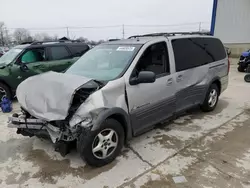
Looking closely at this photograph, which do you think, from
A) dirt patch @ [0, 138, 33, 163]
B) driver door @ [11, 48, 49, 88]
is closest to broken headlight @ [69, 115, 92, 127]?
dirt patch @ [0, 138, 33, 163]

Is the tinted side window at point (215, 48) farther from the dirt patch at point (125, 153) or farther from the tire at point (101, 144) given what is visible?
the tire at point (101, 144)

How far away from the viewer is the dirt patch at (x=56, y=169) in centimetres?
283

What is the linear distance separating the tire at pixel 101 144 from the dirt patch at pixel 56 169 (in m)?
0.10

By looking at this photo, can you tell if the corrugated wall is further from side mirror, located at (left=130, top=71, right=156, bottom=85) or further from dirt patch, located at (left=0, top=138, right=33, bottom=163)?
dirt patch, located at (left=0, top=138, right=33, bottom=163)

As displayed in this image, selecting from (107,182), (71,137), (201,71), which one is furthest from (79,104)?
(201,71)

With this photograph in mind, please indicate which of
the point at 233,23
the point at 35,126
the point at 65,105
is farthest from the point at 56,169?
the point at 233,23

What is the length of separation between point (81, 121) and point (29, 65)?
4736 mm

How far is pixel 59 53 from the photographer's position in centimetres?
741

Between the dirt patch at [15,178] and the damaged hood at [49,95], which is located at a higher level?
the damaged hood at [49,95]

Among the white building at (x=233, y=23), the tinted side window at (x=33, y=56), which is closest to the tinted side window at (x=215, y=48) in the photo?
the tinted side window at (x=33, y=56)

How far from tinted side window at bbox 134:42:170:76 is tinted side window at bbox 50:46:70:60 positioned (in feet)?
14.9

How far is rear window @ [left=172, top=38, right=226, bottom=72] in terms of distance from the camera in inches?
161

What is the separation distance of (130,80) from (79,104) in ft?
2.76

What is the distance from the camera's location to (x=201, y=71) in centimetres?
461
